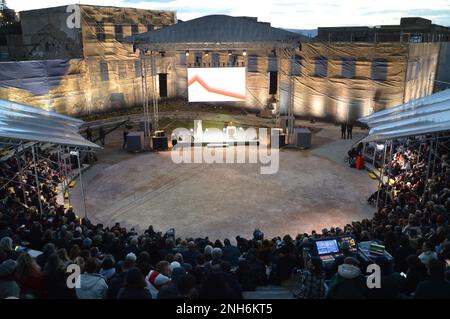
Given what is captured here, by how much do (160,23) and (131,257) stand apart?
29.7m

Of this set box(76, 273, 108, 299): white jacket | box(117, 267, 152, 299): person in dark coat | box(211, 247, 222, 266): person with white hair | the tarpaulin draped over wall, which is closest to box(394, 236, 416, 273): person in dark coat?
box(211, 247, 222, 266): person with white hair

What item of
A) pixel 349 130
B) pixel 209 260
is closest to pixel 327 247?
pixel 209 260

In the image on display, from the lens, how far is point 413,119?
13.5 meters

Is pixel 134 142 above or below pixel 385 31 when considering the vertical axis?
below

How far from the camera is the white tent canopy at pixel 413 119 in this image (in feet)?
37.4

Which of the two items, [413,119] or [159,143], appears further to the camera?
[159,143]

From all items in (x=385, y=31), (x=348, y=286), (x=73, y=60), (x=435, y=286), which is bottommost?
(x=348, y=286)

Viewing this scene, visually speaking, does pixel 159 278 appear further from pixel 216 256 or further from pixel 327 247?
pixel 327 247

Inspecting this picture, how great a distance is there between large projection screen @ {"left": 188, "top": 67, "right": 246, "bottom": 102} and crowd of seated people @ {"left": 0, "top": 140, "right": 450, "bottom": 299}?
1298 centimetres

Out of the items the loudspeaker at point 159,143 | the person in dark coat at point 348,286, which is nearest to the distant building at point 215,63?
the loudspeaker at point 159,143

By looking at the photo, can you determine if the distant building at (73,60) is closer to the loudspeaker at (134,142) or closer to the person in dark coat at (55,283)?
the loudspeaker at (134,142)

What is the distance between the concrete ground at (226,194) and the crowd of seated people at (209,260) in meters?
2.08

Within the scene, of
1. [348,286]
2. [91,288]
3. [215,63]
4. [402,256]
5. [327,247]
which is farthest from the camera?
[215,63]

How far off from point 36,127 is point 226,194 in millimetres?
7054
